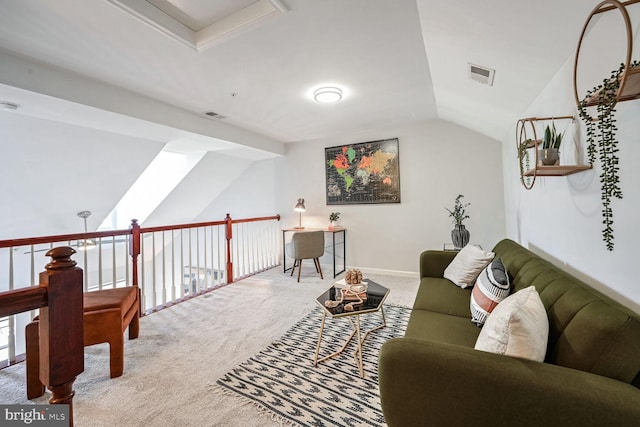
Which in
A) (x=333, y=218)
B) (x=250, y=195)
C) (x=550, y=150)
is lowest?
(x=333, y=218)

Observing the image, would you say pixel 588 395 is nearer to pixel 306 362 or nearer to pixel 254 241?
pixel 306 362

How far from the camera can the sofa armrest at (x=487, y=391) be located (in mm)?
785

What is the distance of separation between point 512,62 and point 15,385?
3.98 m

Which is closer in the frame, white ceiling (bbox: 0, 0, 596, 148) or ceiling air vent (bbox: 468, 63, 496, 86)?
white ceiling (bbox: 0, 0, 596, 148)

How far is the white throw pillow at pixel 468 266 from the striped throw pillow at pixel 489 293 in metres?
0.47

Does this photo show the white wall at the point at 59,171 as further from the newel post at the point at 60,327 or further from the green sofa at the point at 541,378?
the green sofa at the point at 541,378

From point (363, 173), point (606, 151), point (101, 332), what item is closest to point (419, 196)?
point (363, 173)

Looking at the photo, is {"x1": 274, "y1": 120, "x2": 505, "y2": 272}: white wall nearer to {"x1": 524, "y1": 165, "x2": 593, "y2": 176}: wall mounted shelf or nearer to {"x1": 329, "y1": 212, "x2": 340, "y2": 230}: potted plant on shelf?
{"x1": 329, "y1": 212, "x2": 340, "y2": 230}: potted plant on shelf

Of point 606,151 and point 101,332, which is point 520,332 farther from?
point 101,332

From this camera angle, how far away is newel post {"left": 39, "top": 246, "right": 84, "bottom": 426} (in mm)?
765

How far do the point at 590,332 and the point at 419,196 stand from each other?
10.5ft

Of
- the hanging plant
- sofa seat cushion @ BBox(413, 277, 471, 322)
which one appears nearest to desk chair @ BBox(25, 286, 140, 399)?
sofa seat cushion @ BBox(413, 277, 471, 322)

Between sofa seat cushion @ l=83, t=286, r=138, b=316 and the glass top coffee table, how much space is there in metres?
1.41

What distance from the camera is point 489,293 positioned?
59.9 inches
